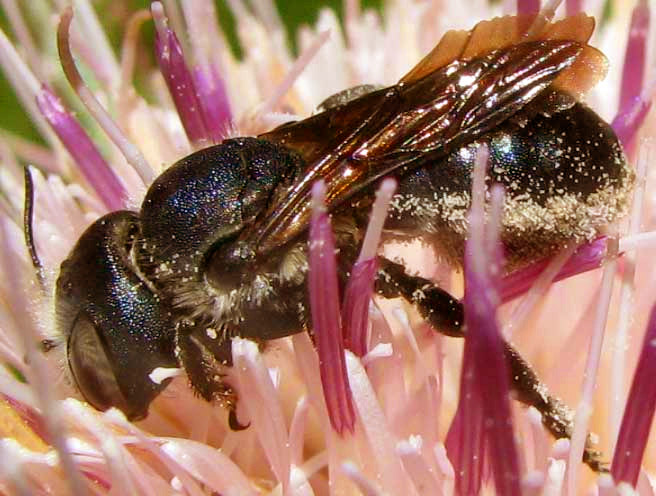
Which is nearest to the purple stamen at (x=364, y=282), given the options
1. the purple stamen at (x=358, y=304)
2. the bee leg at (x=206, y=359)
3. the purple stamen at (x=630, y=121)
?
the purple stamen at (x=358, y=304)

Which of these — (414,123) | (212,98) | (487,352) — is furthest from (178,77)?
(487,352)

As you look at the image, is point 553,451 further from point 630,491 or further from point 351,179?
point 351,179

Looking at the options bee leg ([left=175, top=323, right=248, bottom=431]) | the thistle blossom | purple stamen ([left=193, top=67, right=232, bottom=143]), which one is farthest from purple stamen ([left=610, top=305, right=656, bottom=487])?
purple stamen ([left=193, top=67, right=232, bottom=143])

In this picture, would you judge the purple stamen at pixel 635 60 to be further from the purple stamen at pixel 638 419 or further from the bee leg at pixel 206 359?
the bee leg at pixel 206 359

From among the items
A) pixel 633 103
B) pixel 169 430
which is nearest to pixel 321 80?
pixel 633 103

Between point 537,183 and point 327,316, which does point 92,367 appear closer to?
point 327,316

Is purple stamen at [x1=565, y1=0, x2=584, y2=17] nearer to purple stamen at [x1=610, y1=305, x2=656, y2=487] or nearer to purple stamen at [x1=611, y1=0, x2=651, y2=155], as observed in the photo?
purple stamen at [x1=611, y1=0, x2=651, y2=155]
